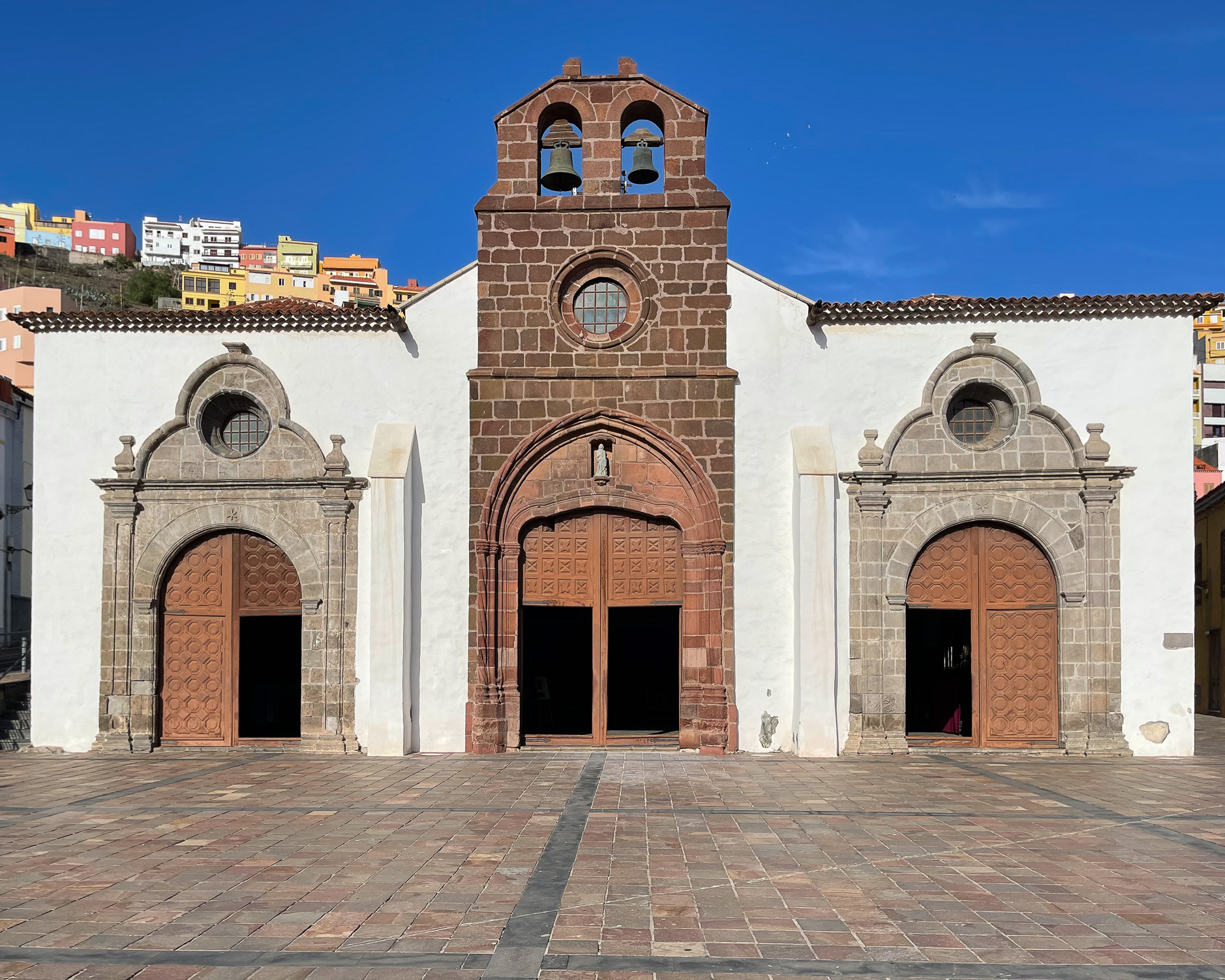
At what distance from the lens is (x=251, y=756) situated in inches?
505

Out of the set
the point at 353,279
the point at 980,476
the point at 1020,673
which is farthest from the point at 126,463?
the point at 353,279

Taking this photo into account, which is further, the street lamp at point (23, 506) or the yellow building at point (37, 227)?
the yellow building at point (37, 227)

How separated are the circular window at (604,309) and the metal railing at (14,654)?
1133 cm

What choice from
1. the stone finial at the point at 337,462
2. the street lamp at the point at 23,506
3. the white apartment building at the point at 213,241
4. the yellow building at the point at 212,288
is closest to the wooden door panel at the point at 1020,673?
the stone finial at the point at 337,462

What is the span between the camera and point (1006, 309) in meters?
13.0

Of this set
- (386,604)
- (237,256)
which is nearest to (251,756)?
(386,604)

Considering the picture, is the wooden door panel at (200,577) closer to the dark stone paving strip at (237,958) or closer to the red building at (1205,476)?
the dark stone paving strip at (237,958)

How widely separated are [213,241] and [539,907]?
13134cm

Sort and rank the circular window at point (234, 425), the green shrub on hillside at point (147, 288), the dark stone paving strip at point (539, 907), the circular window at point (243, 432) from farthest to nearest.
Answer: the green shrub on hillside at point (147, 288) < the circular window at point (243, 432) < the circular window at point (234, 425) < the dark stone paving strip at point (539, 907)

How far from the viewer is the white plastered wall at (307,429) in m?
13.1

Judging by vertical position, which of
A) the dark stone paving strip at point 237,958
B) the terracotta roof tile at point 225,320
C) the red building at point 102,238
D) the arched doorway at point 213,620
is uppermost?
the red building at point 102,238

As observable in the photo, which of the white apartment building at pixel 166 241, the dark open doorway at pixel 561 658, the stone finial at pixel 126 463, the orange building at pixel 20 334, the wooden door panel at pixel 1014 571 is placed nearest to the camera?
the wooden door panel at pixel 1014 571

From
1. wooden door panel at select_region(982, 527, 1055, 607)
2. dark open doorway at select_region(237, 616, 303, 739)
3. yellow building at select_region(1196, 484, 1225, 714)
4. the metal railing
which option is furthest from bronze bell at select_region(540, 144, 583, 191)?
yellow building at select_region(1196, 484, 1225, 714)

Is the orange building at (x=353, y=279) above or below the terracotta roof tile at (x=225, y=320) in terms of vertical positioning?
above
